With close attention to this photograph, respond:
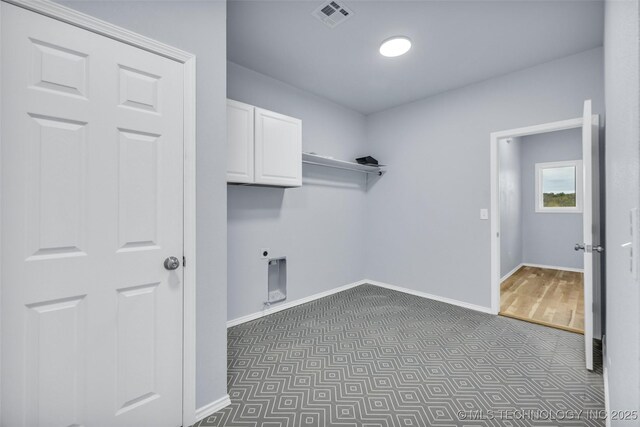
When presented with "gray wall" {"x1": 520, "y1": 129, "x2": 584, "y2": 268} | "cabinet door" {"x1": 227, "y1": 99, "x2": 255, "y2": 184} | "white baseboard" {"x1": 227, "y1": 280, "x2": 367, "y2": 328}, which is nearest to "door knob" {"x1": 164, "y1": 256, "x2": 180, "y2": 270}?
"cabinet door" {"x1": 227, "y1": 99, "x2": 255, "y2": 184}

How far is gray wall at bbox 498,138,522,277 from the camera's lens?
4977 millimetres

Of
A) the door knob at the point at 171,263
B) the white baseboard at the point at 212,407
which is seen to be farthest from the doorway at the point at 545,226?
the door knob at the point at 171,263

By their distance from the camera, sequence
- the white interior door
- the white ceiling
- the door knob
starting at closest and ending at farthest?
the door knob, the white interior door, the white ceiling

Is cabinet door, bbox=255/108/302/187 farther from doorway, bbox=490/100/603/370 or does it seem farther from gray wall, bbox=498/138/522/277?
gray wall, bbox=498/138/522/277

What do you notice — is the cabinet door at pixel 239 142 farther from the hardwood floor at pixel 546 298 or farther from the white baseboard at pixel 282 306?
the hardwood floor at pixel 546 298

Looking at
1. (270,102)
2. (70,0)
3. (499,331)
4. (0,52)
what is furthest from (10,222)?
(499,331)

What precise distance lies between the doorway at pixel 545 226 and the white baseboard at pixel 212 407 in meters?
2.69

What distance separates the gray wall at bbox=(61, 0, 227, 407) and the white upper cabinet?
899mm

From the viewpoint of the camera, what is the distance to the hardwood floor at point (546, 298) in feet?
10.3

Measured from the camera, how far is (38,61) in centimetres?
120

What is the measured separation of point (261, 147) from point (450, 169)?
8.10ft

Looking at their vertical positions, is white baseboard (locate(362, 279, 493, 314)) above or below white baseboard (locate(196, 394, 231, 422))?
above

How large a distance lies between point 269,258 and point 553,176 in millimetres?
6078

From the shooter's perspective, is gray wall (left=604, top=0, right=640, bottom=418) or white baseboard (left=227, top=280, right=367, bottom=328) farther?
white baseboard (left=227, top=280, right=367, bottom=328)
